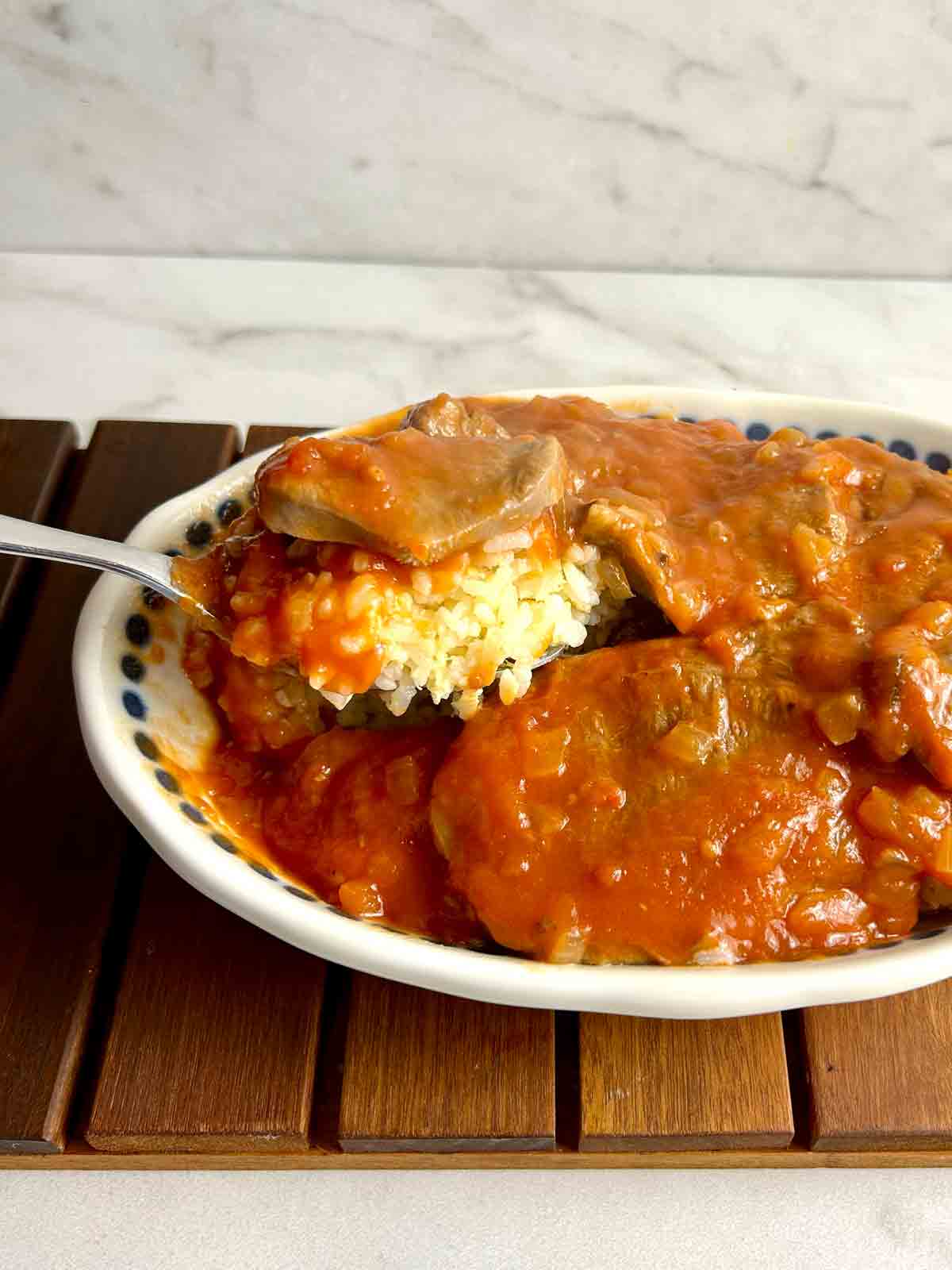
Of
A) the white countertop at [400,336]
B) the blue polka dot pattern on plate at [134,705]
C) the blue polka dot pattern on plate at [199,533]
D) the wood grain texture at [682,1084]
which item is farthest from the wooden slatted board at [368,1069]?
the white countertop at [400,336]

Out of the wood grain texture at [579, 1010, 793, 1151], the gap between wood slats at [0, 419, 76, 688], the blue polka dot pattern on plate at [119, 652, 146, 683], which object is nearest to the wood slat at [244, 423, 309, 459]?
the gap between wood slats at [0, 419, 76, 688]

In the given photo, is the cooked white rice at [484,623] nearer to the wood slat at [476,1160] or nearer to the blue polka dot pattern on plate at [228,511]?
the blue polka dot pattern on plate at [228,511]

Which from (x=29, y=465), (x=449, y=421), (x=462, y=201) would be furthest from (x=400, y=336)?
(x=449, y=421)

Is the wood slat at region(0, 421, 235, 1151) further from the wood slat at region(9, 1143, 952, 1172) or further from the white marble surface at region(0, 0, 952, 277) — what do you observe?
the white marble surface at region(0, 0, 952, 277)

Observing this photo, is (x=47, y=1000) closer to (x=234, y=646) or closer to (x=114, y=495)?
(x=234, y=646)

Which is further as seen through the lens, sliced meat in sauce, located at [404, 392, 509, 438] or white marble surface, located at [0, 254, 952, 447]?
white marble surface, located at [0, 254, 952, 447]

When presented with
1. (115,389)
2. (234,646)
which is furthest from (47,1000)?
(115,389)

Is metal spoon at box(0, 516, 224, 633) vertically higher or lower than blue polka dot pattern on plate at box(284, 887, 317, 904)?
higher
